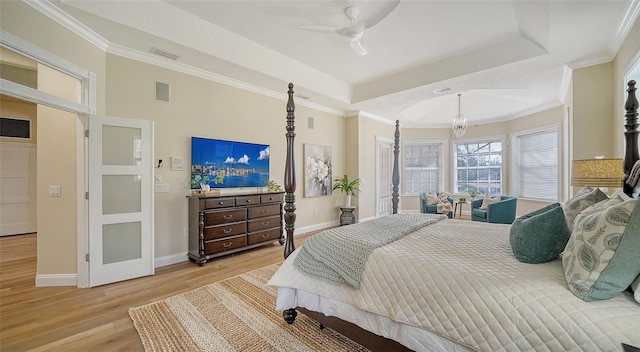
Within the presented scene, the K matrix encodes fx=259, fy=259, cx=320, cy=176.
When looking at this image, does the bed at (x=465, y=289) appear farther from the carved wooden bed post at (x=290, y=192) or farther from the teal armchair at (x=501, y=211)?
the teal armchair at (x=501, y=211)

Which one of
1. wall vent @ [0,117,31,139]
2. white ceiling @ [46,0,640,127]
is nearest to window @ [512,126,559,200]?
white ceiling @ [46,0,640,127]

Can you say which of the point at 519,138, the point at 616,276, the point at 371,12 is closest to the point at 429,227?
the point at 616,276

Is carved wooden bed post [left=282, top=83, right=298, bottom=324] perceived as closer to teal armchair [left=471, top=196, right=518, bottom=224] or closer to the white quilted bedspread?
the white quilted bedspread

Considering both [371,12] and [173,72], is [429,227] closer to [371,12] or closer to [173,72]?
[371,12]

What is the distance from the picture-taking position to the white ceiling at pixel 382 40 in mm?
2758

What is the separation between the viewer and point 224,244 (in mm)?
3762

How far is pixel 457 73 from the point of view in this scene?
406 cm

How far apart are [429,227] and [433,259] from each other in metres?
0.94

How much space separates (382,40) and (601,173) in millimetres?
2797

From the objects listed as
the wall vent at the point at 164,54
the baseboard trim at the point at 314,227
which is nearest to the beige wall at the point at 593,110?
the baseboard trim at the point at 314,227

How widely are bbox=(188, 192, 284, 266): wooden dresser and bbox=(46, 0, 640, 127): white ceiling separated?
1.92 metres

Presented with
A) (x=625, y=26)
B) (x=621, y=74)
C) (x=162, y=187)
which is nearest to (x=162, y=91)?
(x=162, y=187)

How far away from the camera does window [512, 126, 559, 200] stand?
5664 mm

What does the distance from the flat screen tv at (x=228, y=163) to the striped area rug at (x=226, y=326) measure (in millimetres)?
1751
